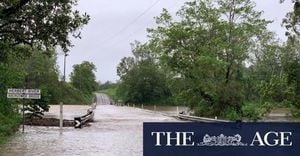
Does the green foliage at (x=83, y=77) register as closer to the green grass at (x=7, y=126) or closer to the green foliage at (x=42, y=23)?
the green grass at (x=7, y=126)

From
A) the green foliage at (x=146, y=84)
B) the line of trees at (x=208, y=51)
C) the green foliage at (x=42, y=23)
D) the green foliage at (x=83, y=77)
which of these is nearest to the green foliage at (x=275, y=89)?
the line of trees at (x=208, y=51)

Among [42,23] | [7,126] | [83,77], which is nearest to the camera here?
[42,23]

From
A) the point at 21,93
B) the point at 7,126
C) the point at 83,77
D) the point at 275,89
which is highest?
the point at 83,77

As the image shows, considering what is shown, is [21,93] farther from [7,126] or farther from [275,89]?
[275,89]

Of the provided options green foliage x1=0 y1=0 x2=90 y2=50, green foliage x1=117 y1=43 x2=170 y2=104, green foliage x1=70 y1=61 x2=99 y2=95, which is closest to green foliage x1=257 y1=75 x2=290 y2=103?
green foliage x1=0 y1=0 x2=90 y2=50

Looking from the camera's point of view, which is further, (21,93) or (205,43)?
(205,43)

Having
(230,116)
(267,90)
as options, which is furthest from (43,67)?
(267,90)

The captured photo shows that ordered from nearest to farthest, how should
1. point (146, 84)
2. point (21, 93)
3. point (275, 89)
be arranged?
point (21, 93) < point (275, 89) < point (146, 84)

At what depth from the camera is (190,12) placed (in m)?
58.0

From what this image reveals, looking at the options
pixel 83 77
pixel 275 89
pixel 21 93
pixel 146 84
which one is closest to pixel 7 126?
pixel 21 93

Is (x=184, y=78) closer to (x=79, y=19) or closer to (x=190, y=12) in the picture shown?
(x=190, y=12)

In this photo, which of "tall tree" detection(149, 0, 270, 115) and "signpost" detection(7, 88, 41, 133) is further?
"tall tree" detection(149, 0, 270, 115)

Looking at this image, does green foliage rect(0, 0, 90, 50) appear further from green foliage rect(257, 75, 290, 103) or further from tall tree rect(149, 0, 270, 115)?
tall tree rect(149, 0, 270, 115)

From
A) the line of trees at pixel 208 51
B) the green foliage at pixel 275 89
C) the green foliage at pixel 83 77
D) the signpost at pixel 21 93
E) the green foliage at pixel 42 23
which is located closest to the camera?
the green foliage at pixel 42 23
